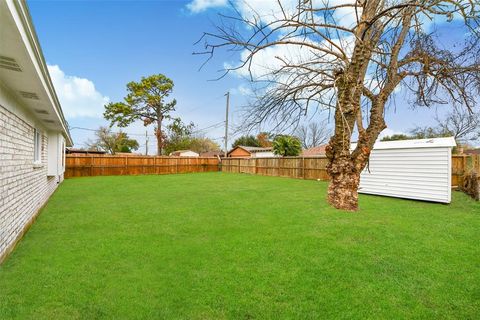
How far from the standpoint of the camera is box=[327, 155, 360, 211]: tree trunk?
6.17 meters

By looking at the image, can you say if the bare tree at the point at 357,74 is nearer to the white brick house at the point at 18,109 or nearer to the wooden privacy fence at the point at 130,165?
the white brick house at the point at 18,109

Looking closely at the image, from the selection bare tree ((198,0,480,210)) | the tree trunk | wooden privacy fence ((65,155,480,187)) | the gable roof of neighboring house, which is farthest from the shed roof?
the gable roof of neighboring house

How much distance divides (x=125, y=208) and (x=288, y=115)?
4.33 metres

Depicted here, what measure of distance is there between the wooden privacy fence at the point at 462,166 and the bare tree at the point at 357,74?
4760 millimetres

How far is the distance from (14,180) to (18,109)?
1.21 m

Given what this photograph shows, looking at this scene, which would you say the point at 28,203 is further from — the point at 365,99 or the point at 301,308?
the point at 365,99

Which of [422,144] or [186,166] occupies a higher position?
[422,144]

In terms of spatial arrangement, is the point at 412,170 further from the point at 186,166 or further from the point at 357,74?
the point at 186,166

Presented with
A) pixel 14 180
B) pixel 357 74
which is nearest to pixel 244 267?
pixel 14 180

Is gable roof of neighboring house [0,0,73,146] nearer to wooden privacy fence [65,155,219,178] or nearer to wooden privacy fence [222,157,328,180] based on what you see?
wooden privacy fence [222,157,328,180]

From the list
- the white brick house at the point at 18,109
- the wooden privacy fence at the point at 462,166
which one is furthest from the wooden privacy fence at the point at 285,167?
the white brick house at the point at 18,109

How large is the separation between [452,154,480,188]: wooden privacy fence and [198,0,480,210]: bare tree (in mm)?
4760

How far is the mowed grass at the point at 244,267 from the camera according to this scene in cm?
243

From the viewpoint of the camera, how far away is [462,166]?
32.8 ft
